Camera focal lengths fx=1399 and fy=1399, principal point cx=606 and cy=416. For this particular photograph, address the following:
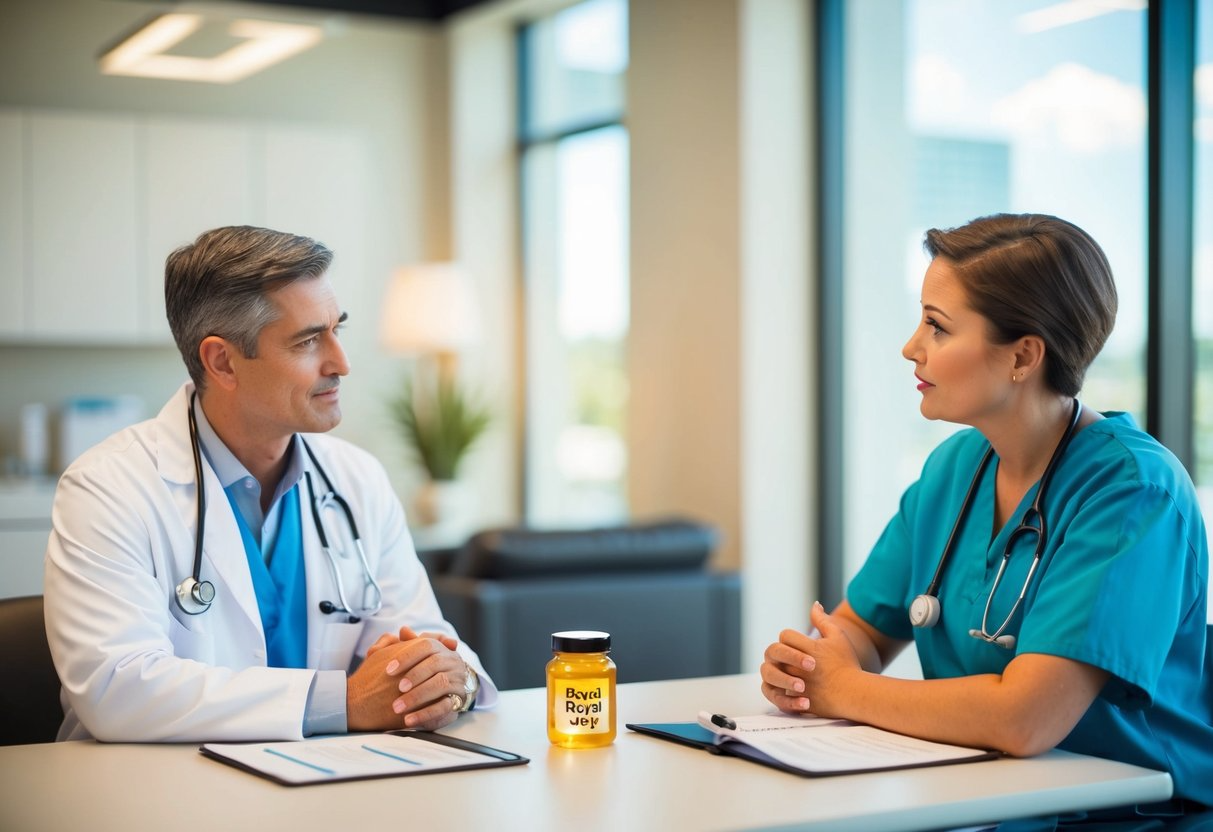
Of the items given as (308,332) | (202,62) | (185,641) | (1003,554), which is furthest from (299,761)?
(202,62)

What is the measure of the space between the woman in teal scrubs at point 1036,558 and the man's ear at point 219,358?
0.90 metres

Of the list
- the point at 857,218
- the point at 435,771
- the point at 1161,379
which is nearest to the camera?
the point at 435,771

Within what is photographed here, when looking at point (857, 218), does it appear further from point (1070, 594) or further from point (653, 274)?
point (1070, 594)

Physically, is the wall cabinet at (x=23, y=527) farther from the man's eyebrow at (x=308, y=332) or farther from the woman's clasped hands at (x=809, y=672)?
the woman's clasped hands at (x=809, y=672)

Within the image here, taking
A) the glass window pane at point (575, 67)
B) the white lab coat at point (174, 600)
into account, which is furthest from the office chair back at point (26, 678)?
the glass window pane at point (575, 67)

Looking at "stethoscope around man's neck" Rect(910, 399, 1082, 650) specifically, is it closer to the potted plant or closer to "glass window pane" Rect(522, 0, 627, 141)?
"glass window pane" Rect(522, 0, 627, 141)

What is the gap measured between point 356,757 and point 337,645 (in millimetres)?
551

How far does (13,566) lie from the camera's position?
5.52 meters

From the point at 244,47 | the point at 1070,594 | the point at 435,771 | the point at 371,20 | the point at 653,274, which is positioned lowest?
the point at 435,771

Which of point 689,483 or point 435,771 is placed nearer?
point 435,771

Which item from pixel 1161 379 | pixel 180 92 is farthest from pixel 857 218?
pixel 180 92

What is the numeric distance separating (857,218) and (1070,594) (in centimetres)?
359

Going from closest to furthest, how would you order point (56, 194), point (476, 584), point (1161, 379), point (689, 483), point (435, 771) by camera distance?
1. point (435, 771)
2. point (476, 584)
3. point (1161, 379)
4. point (689, 483)
5. point (56, 194)

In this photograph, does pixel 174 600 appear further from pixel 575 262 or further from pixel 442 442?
Result: pixel 575 262
